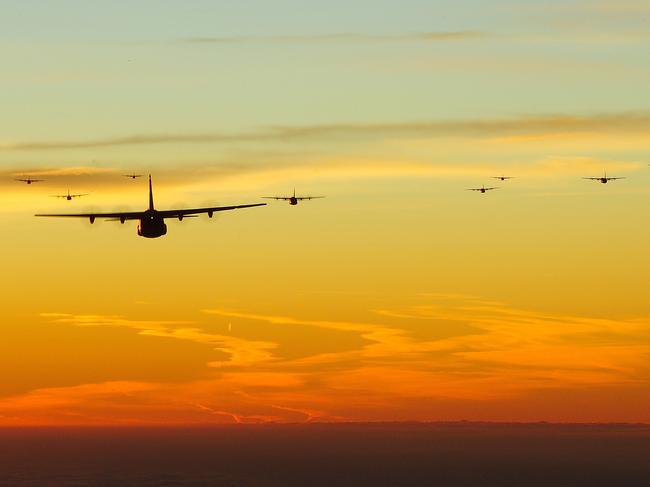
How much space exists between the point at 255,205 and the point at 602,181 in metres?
53.8

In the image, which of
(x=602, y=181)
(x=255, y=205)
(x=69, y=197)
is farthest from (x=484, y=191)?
(x=69, y=197)

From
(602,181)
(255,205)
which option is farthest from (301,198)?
(602,181)

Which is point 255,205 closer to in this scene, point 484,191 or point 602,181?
point 484,191

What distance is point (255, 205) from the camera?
199m

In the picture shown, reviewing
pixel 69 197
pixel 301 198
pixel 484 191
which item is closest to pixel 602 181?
pixel 484 191

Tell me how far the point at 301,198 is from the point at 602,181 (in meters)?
46.8

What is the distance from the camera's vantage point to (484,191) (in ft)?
620

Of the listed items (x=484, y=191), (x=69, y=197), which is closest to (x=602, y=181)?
(x=484, y=191)

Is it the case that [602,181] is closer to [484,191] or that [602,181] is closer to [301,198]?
[484,191]

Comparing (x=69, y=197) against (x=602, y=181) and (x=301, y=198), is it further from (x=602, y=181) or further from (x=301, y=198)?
(x=602, y=181)

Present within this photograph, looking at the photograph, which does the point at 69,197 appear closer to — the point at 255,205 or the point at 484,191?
the point at 255,205

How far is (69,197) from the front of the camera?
197625mm

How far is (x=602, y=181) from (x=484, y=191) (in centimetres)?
1834

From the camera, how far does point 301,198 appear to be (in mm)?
199875
